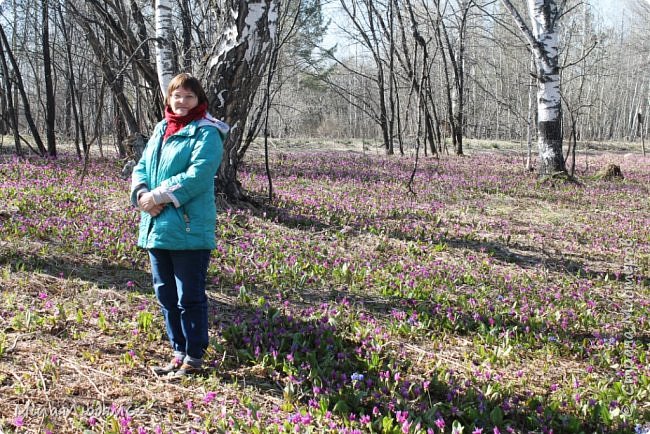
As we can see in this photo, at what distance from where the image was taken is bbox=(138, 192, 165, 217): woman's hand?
3.65m

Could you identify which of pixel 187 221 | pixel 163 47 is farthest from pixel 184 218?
pixel 163 47

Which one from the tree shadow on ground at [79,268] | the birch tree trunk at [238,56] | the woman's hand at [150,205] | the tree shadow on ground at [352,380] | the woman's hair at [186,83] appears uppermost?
the birch tree trunk at [238,56]

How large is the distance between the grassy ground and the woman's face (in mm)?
1880

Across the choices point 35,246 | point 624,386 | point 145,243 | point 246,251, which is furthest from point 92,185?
point 624,386

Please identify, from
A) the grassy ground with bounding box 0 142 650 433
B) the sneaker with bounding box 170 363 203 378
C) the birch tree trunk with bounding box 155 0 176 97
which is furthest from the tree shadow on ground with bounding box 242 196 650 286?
the sneaker with bounding box 170 363 203 378

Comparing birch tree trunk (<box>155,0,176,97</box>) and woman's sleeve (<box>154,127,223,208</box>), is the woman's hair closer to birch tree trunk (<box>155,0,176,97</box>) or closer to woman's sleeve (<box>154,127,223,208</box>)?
woman's sleeve (<box>154,127,223,208</box>)

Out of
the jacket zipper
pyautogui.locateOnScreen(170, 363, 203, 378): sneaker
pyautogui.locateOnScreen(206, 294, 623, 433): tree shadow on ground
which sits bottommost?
pyautogui.locateOnScreen(206, 294, 623, 433): tree shadow on ground

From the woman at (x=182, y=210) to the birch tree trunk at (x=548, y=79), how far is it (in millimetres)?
12377

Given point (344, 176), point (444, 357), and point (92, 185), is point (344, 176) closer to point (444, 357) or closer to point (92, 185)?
point (92, 185)

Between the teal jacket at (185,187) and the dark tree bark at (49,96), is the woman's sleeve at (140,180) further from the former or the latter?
the dark tree bark at (49,96)

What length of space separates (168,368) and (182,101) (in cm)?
195

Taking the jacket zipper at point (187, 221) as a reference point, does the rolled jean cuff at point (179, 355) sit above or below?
below

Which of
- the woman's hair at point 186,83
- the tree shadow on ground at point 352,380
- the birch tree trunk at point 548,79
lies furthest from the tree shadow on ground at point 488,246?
the birch tree trunk at point 548,79

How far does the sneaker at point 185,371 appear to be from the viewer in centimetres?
382
